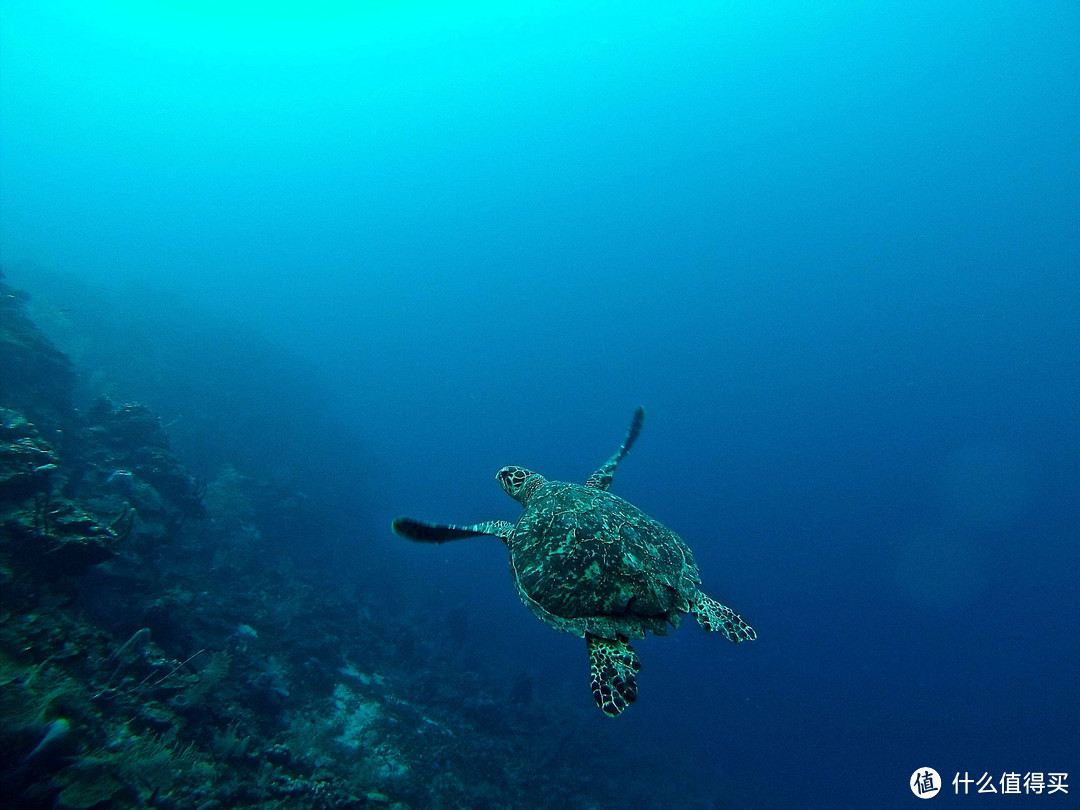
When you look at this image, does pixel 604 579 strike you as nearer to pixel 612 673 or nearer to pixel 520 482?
pixel 612 673

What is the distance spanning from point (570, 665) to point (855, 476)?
3978 centimetres

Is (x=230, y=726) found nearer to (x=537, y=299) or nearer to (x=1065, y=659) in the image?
(x=1065, y=659)

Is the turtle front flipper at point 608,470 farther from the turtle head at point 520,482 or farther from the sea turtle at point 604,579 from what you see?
the sea turtle at point 604,579

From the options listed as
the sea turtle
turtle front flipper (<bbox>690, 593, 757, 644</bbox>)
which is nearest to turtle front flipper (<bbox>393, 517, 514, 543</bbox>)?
the sea turtle

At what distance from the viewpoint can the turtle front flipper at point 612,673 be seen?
3294 mm

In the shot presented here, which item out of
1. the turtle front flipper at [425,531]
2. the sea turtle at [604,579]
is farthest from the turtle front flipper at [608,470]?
the turtle front flipper at [425,531]

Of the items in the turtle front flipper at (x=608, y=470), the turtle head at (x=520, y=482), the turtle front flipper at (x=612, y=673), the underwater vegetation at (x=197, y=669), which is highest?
the turtle front flipper at (x=608, y=470)

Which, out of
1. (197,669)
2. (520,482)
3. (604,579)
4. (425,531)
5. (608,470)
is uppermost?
(608,470)

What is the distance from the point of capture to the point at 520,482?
20.5 ft

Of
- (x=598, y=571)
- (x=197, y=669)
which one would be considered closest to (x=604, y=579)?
(x=598, y=571)

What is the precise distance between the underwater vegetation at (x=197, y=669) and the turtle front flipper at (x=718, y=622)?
6.25m

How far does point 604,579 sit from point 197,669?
833cm

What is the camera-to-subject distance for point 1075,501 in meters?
42.5

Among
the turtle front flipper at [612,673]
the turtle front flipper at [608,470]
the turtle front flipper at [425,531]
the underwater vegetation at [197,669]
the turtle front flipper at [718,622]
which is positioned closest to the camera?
the turtle front flipper at [612,673]
